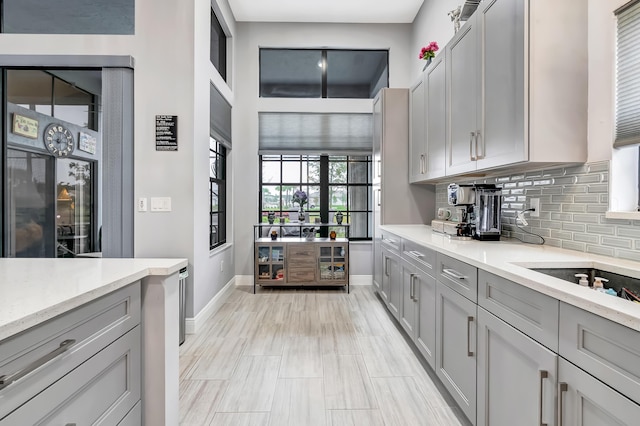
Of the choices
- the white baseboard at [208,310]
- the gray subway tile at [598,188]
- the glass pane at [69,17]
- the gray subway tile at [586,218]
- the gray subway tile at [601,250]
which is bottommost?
the white baseboard at [208,310]

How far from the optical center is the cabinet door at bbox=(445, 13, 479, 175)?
2230 millimetres

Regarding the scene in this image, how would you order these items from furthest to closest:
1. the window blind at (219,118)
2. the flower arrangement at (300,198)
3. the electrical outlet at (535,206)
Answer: the flower arrangement at (300,198) → the window blind at (219,118) → the electrical outlet at (535,206)

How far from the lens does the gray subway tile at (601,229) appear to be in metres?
1.56

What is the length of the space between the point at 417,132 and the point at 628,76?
2.03 meters

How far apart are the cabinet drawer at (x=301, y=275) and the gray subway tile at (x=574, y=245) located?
291 cm

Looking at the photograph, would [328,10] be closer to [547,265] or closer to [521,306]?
[547,265]

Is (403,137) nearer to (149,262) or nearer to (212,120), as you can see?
(212,120)

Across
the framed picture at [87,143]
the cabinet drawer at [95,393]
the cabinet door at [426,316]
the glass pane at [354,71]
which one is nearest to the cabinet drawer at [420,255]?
the cabinet door at [426,316]

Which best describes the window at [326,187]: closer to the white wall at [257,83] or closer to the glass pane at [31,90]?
→ the white wall at [257,83]

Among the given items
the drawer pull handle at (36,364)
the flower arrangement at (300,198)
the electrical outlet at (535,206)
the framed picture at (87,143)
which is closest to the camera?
the drawer pull handle at (36,364)

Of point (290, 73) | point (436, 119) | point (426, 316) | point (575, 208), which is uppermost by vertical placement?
point (290, 73)

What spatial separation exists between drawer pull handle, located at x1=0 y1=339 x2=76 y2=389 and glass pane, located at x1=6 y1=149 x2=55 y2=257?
8.75ft

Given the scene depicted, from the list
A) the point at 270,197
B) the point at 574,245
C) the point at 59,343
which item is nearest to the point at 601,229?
the point at 574,245

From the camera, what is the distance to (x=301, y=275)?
169 inches
